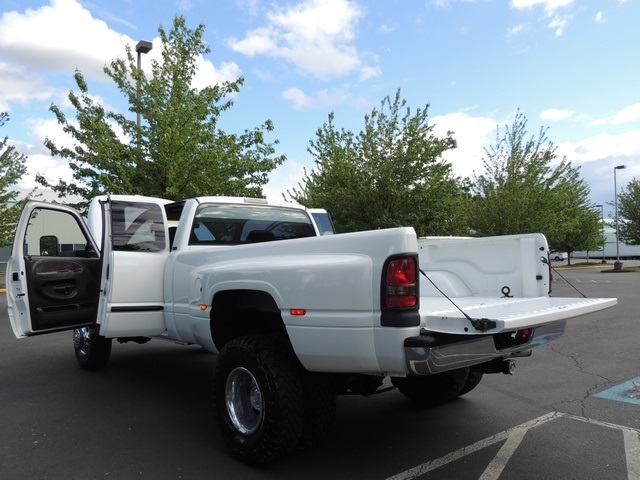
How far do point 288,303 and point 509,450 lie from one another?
2.02 meters

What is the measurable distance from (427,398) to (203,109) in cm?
1145

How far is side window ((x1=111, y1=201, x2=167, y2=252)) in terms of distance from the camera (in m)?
4.79

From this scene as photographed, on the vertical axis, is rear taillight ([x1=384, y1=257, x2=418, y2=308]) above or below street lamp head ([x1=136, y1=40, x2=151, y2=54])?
below

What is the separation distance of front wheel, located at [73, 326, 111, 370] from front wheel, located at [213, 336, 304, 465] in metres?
2.85

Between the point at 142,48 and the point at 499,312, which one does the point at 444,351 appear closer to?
the point at 499,312

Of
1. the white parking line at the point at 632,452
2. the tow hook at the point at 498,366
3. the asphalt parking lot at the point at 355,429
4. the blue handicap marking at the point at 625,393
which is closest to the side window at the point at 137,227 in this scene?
the asphalt parking lot at the point at 355,429

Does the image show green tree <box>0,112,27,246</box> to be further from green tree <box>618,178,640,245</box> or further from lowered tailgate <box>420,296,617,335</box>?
green tree <box>618,178,640,245</box>

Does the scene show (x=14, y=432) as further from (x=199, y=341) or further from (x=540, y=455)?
(x=540, y=455)

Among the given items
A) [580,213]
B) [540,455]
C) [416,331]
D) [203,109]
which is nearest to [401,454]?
[540,455]

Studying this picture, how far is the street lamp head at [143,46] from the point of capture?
1415 cm

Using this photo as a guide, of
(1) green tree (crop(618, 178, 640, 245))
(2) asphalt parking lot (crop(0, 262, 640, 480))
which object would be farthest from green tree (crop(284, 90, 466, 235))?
(1) green tree (crop(618, 178, 640, 245))

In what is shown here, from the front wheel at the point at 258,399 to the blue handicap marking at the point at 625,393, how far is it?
3.49 m

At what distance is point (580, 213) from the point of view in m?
33.6

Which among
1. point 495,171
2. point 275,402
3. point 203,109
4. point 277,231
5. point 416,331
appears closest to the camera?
point 416,331
